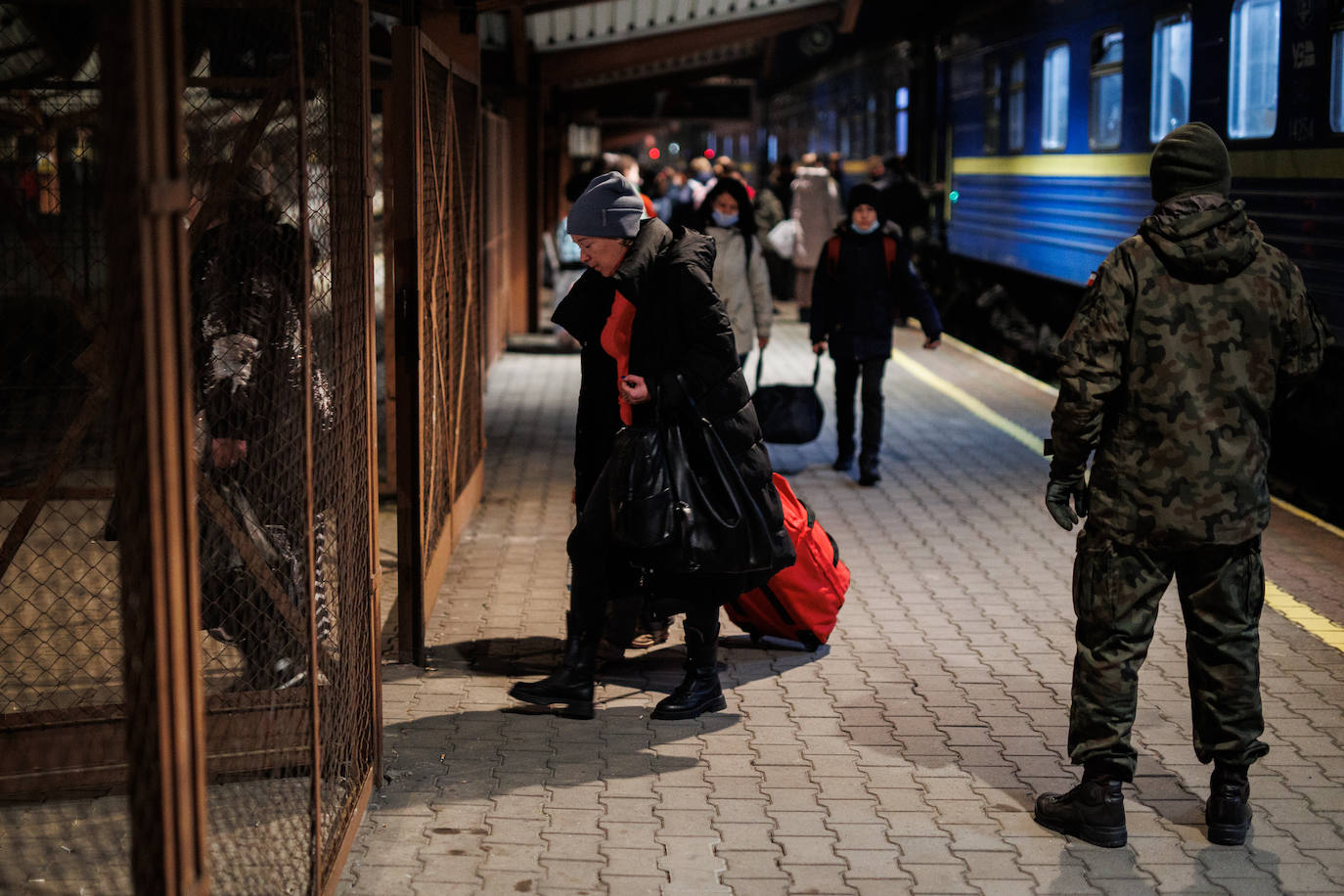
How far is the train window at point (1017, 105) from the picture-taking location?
15.1 metres

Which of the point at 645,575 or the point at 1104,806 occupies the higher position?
the point at 645,575

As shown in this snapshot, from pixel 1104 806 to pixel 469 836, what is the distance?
1640 millimetres

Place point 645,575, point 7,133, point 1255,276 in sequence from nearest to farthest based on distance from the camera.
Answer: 1. point 1255,276
2. point 645,575
3. point 7,133

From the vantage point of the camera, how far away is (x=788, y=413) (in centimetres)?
890

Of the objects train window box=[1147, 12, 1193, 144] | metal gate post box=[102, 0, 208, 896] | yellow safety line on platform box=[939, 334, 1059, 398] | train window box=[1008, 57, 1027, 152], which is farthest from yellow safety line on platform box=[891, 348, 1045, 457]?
metal gate post box=[102, 0, 208, 896]

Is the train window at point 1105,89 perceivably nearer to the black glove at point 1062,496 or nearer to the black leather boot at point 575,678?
the black leather boot at point 575,678

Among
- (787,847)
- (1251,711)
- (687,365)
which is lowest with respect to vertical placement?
(787,847)

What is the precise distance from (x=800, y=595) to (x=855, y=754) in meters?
0.98

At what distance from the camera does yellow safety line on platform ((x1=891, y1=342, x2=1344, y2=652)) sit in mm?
6195

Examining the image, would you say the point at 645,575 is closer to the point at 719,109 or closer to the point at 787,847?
the point at 787,847

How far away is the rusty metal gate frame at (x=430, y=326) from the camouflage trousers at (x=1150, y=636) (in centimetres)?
242

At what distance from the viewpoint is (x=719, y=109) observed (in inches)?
1019

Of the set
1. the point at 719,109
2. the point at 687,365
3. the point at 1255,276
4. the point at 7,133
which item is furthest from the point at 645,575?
the point at 719,109

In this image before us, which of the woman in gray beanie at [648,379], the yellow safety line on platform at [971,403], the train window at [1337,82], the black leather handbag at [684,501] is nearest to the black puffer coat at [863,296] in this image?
the yellow safety line on platform at [971,403]
